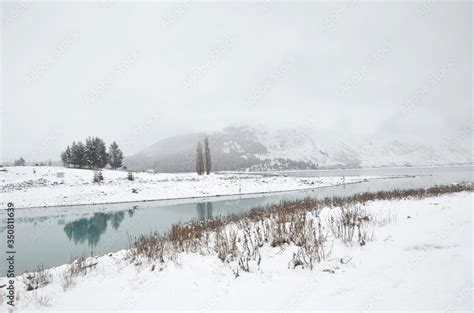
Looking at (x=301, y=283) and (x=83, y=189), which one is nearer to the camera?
(x=301, y=283)

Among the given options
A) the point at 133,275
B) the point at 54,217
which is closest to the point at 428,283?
the point at 133,275

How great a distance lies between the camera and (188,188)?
125 ft

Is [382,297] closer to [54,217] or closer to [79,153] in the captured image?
[54,217]

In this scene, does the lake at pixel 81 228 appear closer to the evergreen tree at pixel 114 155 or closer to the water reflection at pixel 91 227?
the water reflection at pixel 91 227

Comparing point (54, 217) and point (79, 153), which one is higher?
point (79, 153)

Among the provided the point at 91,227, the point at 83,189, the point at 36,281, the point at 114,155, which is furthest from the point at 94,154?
the point at 36,281

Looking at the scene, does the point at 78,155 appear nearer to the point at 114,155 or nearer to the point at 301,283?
the point at 114,155

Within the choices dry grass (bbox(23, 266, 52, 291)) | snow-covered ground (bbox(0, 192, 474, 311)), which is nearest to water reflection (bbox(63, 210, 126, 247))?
dry grass (bbox(23, 266, 52, 291))

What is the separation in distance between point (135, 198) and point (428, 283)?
103 ft

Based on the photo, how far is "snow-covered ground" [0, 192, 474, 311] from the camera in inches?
165

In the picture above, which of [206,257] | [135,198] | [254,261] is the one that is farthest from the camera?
[135,198]

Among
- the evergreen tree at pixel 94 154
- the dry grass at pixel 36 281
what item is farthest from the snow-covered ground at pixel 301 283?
the evergreen tree at pixel 94 154

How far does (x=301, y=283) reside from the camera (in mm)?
4988

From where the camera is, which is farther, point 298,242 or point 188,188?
point 188,188
